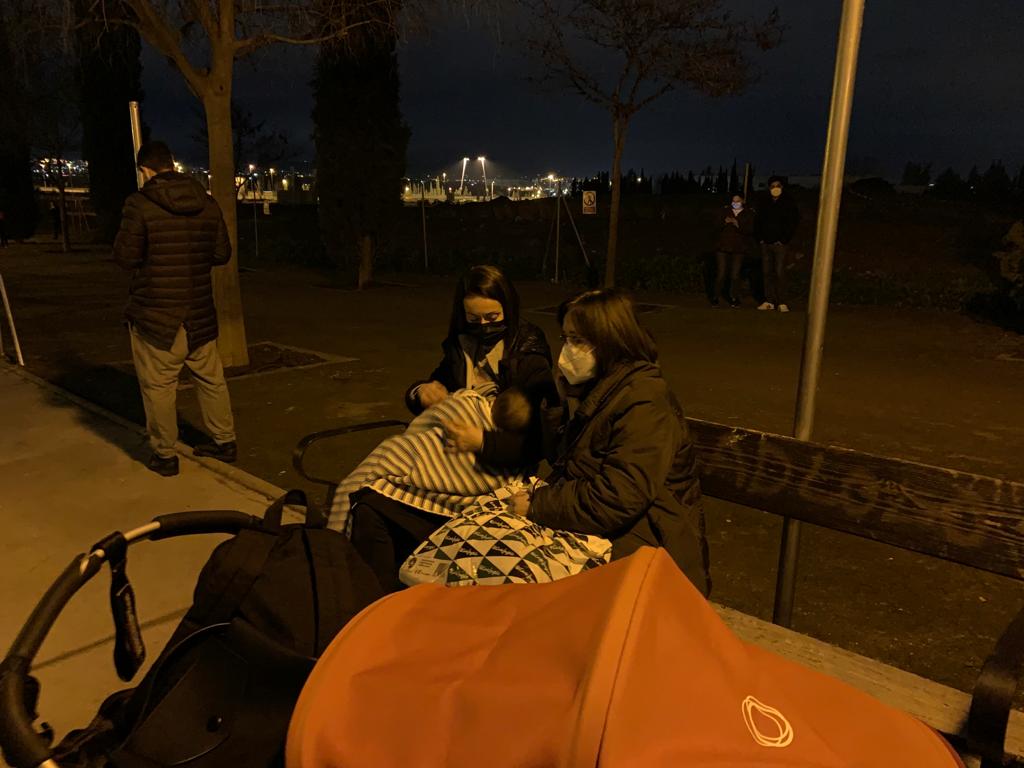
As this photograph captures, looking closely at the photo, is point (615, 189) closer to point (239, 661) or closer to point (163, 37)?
point (163, 37)

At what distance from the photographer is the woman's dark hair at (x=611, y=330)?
102 inches

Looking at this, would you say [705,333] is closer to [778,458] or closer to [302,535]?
[778,458]

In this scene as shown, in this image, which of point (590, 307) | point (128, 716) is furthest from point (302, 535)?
point (590, 307)

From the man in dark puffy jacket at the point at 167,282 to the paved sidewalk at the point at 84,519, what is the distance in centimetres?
38

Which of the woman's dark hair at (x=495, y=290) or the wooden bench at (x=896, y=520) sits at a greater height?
the woman's dark hair at (x=495, y=290)

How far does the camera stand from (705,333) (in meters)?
10.6

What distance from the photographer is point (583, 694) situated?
131 centimetres

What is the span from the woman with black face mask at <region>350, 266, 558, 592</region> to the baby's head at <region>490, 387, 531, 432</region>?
0.08ft

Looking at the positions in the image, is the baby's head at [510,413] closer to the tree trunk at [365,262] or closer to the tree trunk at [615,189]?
the tree trunk at [615,189]

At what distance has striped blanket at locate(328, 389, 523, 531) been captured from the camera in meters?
2.90

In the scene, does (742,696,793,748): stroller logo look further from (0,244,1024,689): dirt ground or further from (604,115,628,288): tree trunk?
(604,115,628,288): tree trunk

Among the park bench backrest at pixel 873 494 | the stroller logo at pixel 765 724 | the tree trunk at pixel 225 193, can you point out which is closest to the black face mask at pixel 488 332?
the park bench backrest at pixel 873 494

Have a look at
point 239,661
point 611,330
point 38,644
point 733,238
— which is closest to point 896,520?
point 611,330

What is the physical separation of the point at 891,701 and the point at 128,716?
1.88 metres
